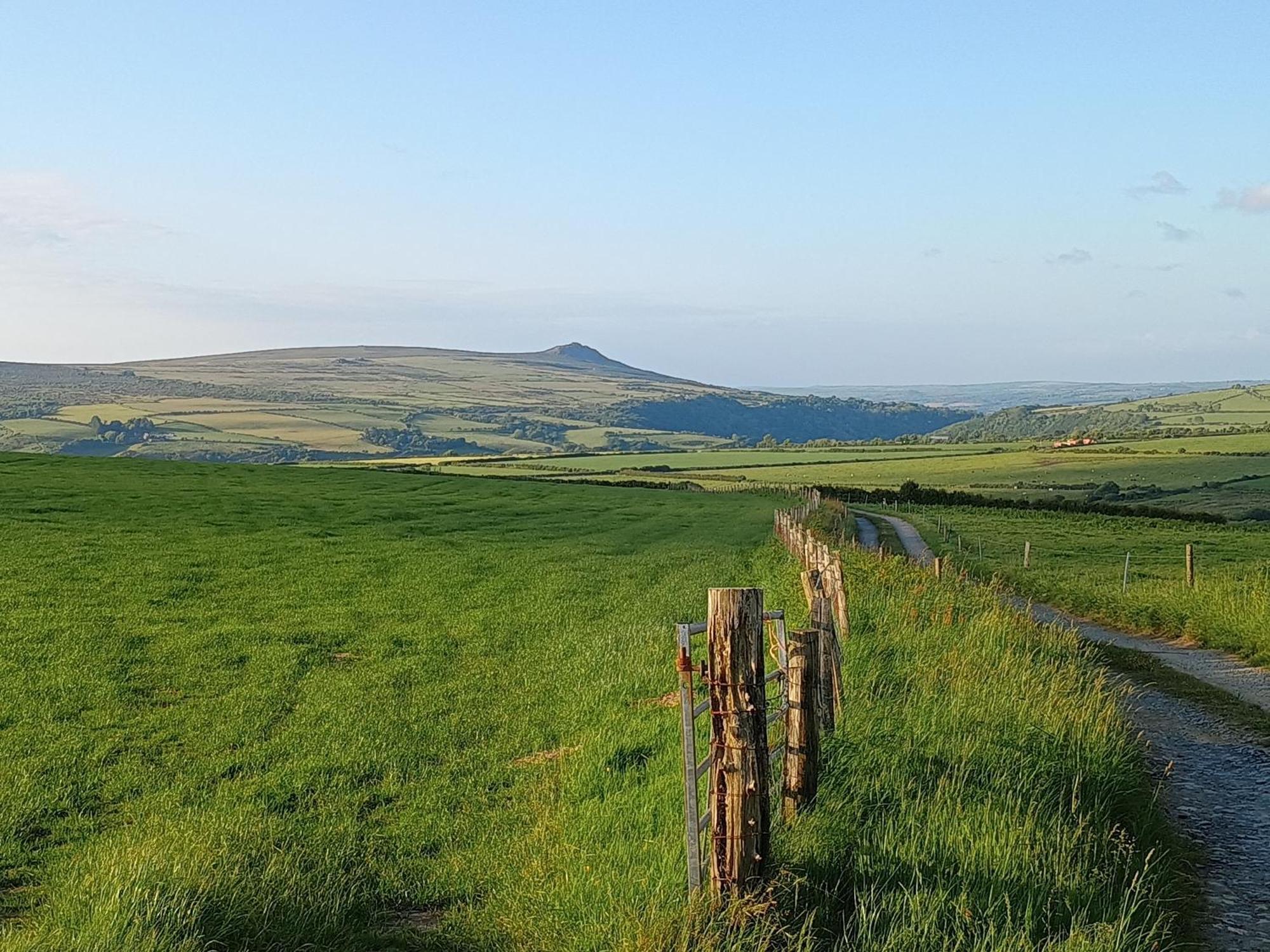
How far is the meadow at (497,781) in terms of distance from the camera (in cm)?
700

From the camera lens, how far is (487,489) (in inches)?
2462

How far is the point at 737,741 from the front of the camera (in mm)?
6973

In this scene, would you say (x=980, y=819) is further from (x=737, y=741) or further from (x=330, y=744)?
(x=330, y=744)

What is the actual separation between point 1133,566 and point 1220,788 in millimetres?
35071

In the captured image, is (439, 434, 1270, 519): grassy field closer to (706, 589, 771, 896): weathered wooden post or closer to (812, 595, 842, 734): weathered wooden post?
(812, 595, 842, 734): weathered wooden post

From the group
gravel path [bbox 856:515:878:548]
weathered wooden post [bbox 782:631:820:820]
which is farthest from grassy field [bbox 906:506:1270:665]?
weathered wooden post [bbox 782:631:820:820]

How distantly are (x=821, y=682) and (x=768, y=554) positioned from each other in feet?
78.1

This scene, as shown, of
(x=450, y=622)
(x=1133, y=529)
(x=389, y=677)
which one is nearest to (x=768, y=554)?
(x=450, y=622)

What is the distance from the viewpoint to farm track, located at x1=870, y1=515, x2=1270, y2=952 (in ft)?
27.8

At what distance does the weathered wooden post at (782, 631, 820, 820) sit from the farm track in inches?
121

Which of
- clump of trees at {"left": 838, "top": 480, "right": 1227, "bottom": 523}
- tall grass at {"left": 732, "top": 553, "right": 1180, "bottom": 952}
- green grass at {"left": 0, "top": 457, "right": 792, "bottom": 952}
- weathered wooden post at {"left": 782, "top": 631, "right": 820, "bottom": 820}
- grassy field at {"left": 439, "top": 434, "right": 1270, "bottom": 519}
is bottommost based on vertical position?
clump of trees at {"left": 838, "top": 480, "right": 1227, "bottom": 523}

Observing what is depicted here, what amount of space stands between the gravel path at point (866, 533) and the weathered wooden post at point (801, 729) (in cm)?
3519

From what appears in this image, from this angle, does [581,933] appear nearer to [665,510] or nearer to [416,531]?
[416,531]

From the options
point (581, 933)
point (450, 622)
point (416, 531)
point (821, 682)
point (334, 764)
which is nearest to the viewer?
point (581, 933)
